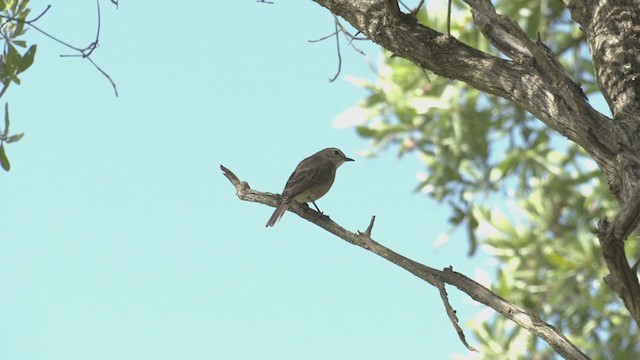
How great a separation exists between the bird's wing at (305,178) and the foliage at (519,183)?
2.51 metres

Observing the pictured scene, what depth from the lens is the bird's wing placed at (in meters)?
7.54

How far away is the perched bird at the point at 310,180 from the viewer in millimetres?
7203

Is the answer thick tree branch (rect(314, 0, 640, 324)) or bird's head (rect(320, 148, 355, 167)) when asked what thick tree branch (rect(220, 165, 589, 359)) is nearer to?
thick tree branch (rect(314, 0, 640, 324))

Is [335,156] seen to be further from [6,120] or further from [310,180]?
[6,120]

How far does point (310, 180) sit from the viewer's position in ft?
26.2

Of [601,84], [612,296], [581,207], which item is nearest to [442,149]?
[581,207]

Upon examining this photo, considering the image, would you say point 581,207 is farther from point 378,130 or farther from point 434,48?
point 434,48

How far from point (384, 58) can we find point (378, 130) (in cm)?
85

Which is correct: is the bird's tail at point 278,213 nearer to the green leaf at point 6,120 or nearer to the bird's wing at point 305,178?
the bird's wing at point 305,178

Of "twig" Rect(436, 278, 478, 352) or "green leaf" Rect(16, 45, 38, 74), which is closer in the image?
"twig" Rect(436, 278, 478, 352)

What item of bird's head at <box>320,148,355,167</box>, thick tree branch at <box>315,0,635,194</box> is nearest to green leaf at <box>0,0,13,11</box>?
thick tree branch at <box>315,0,635,194</box>

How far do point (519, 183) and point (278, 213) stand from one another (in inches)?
191

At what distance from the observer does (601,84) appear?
5.25m

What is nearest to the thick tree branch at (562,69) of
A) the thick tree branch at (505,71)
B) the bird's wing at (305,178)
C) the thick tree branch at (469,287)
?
the thick tree branch at (505,71)
